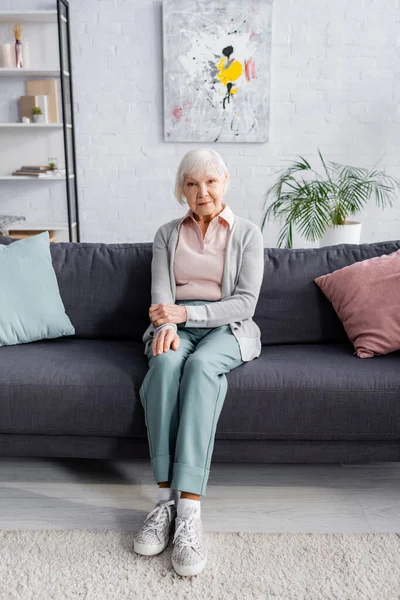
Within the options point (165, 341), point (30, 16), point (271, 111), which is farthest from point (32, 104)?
point (165, 341)

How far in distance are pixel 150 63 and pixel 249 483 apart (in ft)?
9.68

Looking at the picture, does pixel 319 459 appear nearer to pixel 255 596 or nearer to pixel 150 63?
pixel 255 596

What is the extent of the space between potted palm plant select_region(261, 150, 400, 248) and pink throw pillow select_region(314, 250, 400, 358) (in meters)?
1.27

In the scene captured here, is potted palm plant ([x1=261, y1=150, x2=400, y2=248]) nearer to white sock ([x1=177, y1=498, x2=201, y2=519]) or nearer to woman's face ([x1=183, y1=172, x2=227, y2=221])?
woman's face ([x1=183, y1=172, x2=227, y2=221])

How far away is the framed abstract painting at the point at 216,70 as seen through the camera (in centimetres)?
374

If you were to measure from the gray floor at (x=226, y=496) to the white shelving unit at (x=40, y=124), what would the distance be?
2152 millimetres

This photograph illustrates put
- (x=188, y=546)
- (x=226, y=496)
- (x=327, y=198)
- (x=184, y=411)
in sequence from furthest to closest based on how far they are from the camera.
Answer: (x=327, y=198)
(x=226, y=496)
(x=184, y=411)
(x=188, y=546)

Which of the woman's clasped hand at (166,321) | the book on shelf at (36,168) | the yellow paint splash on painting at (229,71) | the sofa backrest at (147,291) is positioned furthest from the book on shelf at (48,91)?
the woman's clasped hand at (166,321)

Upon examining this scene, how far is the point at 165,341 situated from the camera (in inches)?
70.6

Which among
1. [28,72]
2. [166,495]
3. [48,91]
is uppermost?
[28,72]

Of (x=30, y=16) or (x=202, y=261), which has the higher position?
(x=30, y=16)

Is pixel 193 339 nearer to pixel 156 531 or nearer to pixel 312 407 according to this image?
pixel 312 407

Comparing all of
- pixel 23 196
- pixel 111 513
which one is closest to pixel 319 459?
pixel 111 513

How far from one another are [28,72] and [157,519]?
3111 millimetres
